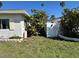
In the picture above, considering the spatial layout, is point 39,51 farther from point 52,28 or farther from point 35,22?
point 35,22

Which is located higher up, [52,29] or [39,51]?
[52,29]

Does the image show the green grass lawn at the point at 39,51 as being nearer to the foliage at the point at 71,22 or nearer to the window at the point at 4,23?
the window at the point at 4,23

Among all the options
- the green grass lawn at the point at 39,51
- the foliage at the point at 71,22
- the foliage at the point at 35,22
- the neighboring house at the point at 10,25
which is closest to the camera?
the green grass lawn at the point at 39,51

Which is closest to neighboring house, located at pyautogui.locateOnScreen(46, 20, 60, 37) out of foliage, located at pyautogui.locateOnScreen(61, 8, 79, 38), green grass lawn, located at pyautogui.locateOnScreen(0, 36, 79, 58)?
foliage, located at pyautogui.locateOnScreen(61, 8, 79, 38)

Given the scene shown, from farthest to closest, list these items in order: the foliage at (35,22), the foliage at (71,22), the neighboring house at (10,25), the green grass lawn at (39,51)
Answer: the foliage at (35,22), the foliage at (71,22), the neighboring house at (10,25), the green grass lawn at (39,51)

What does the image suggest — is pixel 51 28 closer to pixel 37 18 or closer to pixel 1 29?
pixel 37 18

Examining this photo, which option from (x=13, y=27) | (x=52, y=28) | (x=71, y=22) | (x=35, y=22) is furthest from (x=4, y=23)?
(x=71, y=22)

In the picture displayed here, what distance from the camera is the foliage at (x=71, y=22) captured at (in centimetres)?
1799

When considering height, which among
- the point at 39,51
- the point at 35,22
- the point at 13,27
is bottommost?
the point at 39,51

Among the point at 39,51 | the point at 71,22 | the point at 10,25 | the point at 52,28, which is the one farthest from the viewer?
the point at 52,28

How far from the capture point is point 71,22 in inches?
741

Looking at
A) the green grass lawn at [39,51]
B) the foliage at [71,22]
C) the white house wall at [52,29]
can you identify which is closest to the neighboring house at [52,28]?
the white house wall at [52,29]

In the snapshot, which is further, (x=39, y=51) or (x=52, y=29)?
(x=52, y=29)

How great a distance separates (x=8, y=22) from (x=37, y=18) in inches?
253
